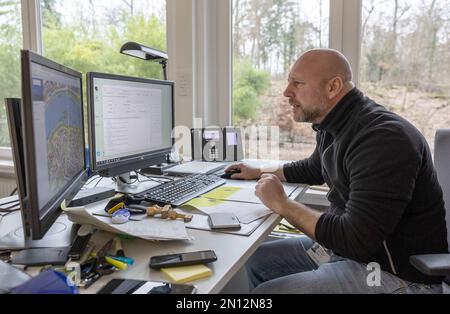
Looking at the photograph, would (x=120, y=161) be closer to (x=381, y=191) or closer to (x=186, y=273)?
(x=186, y=273)

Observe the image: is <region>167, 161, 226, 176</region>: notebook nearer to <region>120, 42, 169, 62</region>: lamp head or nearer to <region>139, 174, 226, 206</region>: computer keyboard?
<region>139, 174, 226, 206</region>: computer keyboard

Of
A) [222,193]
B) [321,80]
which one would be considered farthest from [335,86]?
[222,193]

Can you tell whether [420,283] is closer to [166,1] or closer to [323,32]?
[323,32]

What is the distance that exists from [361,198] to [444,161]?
0.42 meters

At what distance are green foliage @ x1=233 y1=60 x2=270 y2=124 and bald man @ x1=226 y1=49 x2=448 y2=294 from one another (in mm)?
934

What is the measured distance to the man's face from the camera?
1289 millimetres

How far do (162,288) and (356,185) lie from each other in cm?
59

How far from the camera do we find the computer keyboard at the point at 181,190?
126 cm

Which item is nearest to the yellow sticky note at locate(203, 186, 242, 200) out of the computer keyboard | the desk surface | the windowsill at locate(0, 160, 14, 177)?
the computer keyboard

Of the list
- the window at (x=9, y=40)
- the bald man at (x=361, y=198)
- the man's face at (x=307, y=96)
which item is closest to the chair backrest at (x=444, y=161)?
the bald man at (x=361, y=198)

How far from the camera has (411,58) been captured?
1.97 meters

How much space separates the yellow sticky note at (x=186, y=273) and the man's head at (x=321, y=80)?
74 cm

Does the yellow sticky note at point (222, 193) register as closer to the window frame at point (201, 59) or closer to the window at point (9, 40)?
the window frame at point (201, 59)
